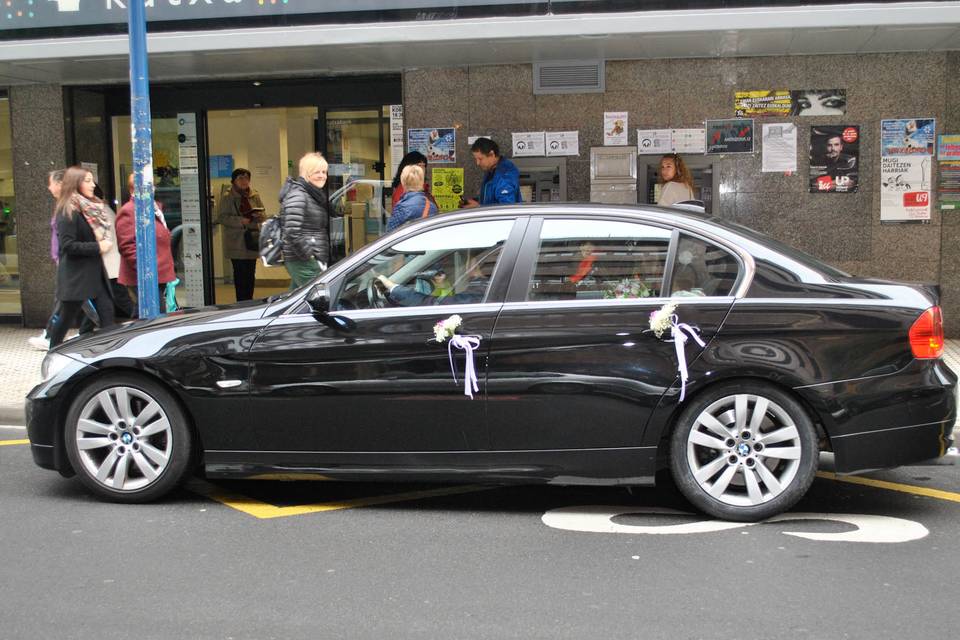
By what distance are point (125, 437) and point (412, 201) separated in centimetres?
355

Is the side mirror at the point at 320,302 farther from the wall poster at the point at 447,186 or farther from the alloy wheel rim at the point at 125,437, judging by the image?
the wall poster at the point at 447,186

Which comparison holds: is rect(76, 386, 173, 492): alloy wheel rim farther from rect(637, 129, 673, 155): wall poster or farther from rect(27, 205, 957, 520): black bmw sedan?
rect(637, 129, 673, 155): wall poster

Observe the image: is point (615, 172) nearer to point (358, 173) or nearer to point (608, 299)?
point (358, 173)

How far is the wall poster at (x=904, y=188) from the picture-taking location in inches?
408

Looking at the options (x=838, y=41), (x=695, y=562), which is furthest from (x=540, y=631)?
(x=838, y=41)

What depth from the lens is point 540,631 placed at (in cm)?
371

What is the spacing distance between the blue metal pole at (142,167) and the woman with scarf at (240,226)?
4.46 m

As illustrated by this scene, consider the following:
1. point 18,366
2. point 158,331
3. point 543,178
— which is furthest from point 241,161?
point 158,331

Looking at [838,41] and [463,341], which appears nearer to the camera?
[463,341]

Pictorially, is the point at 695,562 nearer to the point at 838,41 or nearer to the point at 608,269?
the point at 608,269

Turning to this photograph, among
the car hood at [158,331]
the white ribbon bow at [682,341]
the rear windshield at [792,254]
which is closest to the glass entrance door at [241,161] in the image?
the car hood at [158,331]

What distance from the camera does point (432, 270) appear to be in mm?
5191

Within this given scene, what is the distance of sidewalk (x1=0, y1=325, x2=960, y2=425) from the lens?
7719mm

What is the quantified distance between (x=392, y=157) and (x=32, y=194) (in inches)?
167
